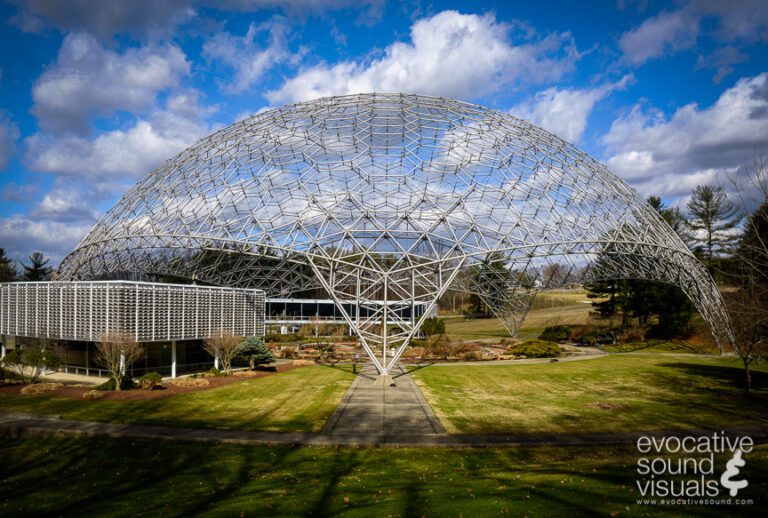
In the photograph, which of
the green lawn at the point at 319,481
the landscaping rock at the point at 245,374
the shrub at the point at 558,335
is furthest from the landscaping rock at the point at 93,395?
the shrub at the point at 558,335

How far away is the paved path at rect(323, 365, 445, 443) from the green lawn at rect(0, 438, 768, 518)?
2.18 metres

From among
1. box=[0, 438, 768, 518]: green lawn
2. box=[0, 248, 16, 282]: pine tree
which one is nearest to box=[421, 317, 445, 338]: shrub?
box=[0, 438, 768, 518]: green lawn

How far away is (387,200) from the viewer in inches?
1344

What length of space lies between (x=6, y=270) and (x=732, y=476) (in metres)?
117

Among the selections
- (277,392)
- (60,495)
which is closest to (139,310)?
(277,392)

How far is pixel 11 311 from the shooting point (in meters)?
38.8

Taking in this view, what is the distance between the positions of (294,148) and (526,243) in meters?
18.8

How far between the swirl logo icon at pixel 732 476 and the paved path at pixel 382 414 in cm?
947

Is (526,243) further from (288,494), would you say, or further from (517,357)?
(288,494)

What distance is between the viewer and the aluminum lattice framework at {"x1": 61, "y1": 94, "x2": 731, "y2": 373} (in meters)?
32.1

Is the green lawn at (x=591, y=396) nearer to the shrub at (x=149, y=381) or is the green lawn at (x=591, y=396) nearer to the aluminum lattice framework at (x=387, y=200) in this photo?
the aluminum lattice framework at (x=387, y=200)

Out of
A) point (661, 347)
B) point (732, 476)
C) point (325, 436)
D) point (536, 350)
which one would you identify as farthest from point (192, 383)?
point (661, 347)

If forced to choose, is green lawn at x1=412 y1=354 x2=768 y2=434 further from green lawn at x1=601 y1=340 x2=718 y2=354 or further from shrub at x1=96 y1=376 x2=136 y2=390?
shrub at x1=96 y1=376 x2=136 y2=390

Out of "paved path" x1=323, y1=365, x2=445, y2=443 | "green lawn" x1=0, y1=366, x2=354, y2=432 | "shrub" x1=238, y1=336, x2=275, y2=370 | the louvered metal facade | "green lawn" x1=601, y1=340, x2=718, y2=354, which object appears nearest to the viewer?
"paved path" x1=323, y1=365, x2=445, y2=443
